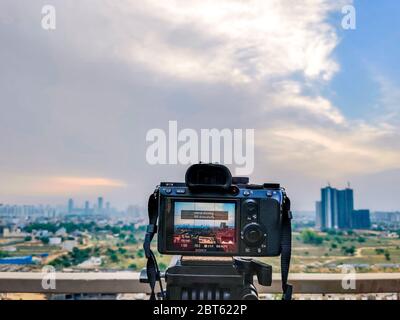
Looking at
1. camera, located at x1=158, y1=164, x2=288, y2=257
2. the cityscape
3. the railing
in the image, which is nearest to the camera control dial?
camera, located at x1=158, y1=164, x2=288, y2=257

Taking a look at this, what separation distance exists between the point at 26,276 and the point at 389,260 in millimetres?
1472

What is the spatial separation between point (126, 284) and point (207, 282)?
1.94 feet

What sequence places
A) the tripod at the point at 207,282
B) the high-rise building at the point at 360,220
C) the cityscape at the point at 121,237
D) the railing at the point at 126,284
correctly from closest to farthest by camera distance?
the tripod at the point at 207,282
the railing at the point at 126,284
the cityscape at the point at 121,237
the high-rise building at the point at 360,220

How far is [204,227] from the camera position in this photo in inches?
40.2

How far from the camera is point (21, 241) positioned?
180 cm

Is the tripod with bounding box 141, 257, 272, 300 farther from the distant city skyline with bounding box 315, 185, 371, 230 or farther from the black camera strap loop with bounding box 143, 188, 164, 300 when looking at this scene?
the distant city skyline with bounding box 315, 185, 371, 230

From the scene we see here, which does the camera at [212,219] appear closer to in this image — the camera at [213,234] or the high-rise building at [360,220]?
the camera at [213,234]

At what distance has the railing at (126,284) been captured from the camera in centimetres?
146

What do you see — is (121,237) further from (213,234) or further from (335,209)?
(335,209)

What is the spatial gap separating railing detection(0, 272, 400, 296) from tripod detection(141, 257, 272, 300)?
48 centimetres

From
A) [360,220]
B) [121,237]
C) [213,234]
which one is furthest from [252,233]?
[360,220]

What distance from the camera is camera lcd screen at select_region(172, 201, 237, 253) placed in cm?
102

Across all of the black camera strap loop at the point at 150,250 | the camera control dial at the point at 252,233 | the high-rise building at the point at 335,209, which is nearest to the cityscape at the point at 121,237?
the high-rise building at the point at 335,209
